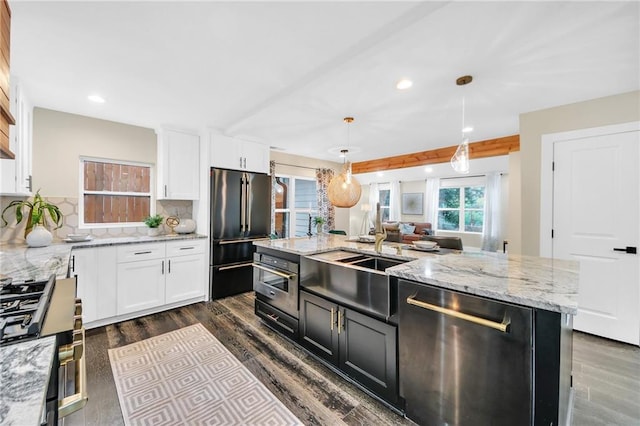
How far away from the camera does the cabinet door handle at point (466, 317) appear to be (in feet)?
3.88

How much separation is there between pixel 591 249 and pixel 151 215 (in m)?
5.53

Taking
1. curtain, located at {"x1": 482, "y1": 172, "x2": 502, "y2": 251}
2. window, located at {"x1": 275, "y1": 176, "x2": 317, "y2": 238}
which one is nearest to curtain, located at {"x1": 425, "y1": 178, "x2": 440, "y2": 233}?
curtain, located at {"x1": 482, "y1": 172, "x2": 502, "y2": 251}

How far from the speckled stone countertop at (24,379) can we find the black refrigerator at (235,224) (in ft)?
10.00

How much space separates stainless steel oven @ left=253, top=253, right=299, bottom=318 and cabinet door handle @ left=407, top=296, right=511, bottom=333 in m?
1.20

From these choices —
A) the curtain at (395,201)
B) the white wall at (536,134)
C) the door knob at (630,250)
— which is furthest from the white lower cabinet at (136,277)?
the curtain at (395,201)

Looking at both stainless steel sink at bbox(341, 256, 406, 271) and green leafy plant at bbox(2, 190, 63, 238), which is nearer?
stainless steel sink at bbox(341, 256, 406, 271)

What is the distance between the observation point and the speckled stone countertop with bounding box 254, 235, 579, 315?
45.1 inches

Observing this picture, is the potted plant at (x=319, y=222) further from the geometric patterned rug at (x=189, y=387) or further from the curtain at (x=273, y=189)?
the geometric patterned rug at (x=189, y=387)

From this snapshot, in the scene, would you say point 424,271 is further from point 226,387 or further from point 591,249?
point 591,249

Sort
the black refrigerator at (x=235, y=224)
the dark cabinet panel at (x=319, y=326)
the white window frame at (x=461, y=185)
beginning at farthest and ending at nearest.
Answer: the white window frame at (x=461, y=185)
the black refrigerator at (x=235, y=224)
the dark cabinet panel at (x=319, y=326)

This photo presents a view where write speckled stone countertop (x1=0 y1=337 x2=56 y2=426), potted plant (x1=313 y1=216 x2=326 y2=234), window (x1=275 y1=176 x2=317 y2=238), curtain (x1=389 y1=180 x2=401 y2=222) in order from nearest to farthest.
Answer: speckled stone countertop (x1=0 y1=337 x2=56 y2=426)
window (x1=275 y1=176 x2=317 y2=238)
potted plant (x1=313 y1=216 x2=326 y2=234)
curtain (x1=389 y1=180 x2=401 y2=222)

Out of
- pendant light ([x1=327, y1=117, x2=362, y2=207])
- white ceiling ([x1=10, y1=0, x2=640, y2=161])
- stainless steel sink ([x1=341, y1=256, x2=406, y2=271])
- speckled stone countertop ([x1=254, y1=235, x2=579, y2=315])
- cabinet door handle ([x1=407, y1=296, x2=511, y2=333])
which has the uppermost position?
white ceiling ([x1=10, y1=0, x2=640, y2=161])

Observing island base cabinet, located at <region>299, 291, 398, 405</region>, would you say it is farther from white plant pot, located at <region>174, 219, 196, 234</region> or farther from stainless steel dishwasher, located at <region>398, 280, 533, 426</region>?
white plant pot, located at <region>174, 219, 196, 234</region>

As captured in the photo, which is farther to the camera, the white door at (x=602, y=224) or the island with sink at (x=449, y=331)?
the white door at (x=602, y=224)
